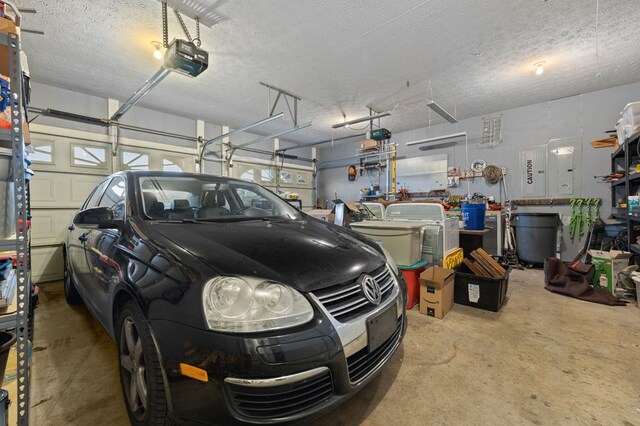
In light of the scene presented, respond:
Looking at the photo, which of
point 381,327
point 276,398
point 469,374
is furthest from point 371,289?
point 469,374

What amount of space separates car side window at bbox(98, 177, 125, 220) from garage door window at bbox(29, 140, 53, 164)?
3240 mm

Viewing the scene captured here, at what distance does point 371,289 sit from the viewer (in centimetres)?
121

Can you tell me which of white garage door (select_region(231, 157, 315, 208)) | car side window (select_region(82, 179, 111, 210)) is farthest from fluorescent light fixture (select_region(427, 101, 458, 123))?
car side window (select_region(82, 179, 111, 210))

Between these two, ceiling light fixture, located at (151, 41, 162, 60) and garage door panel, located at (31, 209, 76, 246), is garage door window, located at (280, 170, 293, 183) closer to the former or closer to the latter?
ceiling light fixture, located at (151, 41, 162, 60)

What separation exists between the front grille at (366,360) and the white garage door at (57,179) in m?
5.26

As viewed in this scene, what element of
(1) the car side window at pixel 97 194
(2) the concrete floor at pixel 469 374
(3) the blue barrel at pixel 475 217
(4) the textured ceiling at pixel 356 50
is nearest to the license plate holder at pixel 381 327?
(2) the concrete floor at pixel 469 374

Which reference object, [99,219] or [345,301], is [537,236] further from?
[99,219]

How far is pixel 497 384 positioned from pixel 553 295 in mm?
2398

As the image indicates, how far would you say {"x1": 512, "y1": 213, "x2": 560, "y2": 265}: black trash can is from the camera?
4535 mm

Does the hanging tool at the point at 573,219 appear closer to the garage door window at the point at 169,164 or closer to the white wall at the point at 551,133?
the white wall at the point at 551,133

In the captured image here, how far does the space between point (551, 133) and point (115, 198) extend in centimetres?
685

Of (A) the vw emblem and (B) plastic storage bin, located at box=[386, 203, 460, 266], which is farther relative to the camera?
(B) plastic storage bin, located at box=[386, 203, 460, 266]

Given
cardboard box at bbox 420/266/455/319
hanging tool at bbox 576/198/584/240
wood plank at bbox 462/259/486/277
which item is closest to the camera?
cardboard box at bbox 420/266/455/319

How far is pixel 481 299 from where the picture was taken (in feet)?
8.83
